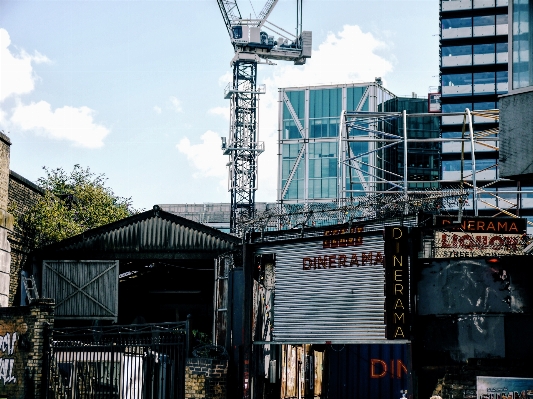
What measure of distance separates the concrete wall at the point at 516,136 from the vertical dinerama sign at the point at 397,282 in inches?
166

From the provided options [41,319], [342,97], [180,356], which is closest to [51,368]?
[41,319]

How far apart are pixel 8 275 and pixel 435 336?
18.7 metres

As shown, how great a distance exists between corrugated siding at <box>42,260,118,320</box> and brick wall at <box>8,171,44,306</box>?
1.02m

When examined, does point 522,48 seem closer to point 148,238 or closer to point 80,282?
point 148,238

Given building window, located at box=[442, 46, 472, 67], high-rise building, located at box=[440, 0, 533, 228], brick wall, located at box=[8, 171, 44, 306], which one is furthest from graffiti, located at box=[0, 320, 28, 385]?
building window, located at box=[442, 46, 472, 67]

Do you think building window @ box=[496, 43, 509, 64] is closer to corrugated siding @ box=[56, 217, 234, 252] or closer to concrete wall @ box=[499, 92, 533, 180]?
corrugated siding @ box=[56, 217, 234, 252]

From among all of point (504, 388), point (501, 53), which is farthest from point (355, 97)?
point (504, 388)

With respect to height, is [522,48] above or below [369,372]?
above

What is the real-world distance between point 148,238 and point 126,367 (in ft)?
38.7

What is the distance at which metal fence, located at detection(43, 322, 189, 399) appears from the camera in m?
21.6

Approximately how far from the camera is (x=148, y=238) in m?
33.5

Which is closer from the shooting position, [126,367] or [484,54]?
[126,367]

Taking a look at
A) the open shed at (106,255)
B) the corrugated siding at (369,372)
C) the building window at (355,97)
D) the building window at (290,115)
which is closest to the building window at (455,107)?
the building window at (355,97)

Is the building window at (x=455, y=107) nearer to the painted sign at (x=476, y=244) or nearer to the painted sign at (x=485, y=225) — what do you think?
the painted sign at (x=476, y=244)
